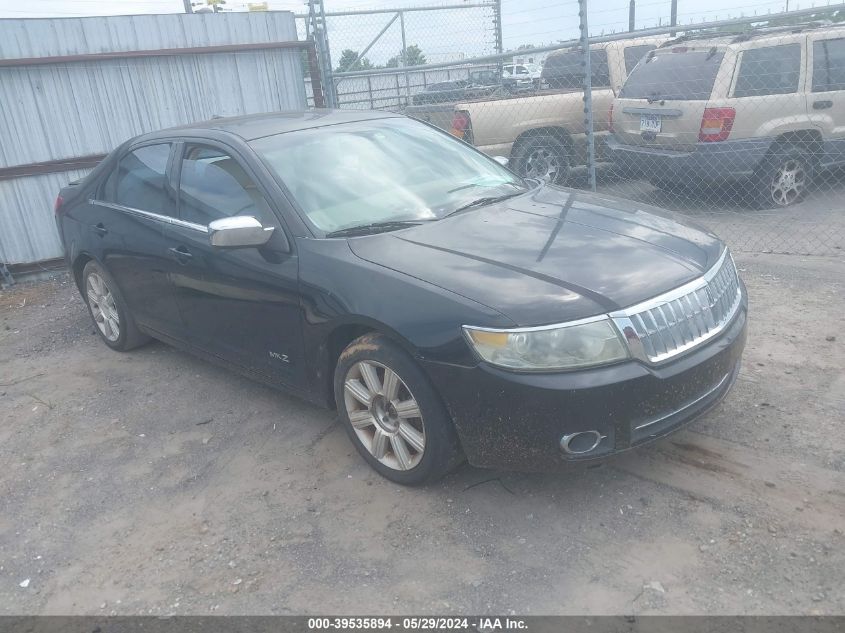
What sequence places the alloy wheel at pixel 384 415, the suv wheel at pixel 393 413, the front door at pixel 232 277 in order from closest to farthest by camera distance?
the suv wheel at pixel 393 413 → the alloy wheel at pixel 384 415 → the front door at pixel 232 277

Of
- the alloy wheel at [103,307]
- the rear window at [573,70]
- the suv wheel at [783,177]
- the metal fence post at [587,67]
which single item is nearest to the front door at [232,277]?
the alloy wheel at [103,307]

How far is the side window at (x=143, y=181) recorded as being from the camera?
4.66 metres

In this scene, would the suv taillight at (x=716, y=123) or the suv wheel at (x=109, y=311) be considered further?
the suv taillight at (x=716, y=123)

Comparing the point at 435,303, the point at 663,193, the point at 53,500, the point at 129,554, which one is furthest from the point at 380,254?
the point at 663,193

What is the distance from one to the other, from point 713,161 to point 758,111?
64 centimetres

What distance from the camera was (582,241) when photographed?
349cm

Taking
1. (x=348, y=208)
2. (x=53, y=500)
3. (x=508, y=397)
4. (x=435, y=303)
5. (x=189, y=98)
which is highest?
(x=189, y=98)

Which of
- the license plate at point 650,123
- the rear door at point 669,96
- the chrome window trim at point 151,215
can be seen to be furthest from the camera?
the license plate at point 650,123

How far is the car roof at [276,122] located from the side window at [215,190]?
182 millimetres

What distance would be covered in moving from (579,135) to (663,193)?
4.08ft

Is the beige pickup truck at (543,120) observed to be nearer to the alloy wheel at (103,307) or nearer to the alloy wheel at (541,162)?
the alloy wheel at (541,162)

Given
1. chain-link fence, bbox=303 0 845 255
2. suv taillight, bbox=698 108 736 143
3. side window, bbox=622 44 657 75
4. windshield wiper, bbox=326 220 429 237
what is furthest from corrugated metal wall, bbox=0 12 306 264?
windshield wiper, bbox=326 220 429 237

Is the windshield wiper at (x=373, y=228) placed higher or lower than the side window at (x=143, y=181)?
lower

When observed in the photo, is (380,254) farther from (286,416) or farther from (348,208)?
(286,416)
